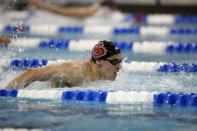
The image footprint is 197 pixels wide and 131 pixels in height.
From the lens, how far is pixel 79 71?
12.7ft

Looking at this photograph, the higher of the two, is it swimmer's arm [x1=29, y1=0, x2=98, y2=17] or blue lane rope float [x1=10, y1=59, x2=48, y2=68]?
swimmer's arm [x1=29, y1=0, x2=98, y2=17]

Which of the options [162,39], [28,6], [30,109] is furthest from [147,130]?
[28,6]

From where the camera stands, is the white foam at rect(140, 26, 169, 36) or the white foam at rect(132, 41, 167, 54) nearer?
the white foam at rect(132, 41, 167, 54)

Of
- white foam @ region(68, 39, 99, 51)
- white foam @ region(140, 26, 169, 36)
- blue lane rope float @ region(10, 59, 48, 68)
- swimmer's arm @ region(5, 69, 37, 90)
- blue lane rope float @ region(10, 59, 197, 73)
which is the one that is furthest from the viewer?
white foam @ region(140, 26, 169, 36)

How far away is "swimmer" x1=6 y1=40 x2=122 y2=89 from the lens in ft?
12.4

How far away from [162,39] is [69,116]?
13.8 feet

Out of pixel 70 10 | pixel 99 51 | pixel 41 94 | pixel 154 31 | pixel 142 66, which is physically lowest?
pixel 41 94

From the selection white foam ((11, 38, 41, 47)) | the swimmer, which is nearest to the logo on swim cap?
the swimmer

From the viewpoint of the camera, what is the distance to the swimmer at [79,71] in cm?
379

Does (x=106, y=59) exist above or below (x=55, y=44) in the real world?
below

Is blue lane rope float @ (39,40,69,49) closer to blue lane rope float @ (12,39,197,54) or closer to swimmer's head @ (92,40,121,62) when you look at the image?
blue lane rope float @ (12,39,197,54)

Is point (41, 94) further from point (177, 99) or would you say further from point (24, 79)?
point (177, 99)

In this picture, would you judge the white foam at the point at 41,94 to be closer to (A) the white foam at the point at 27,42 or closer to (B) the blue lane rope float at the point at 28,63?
(B) the blue lane rope float at the point at 28,63

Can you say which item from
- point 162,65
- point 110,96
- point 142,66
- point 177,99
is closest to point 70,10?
point 142,66
